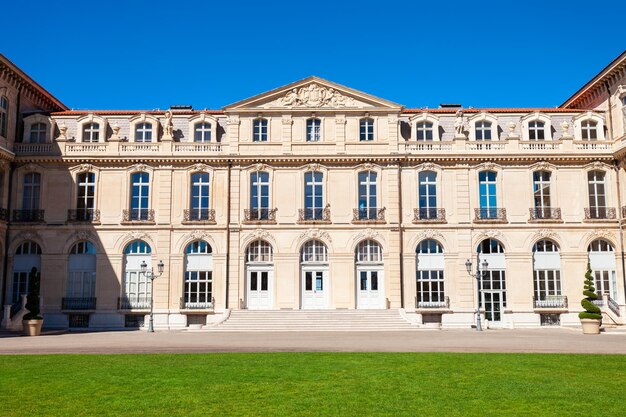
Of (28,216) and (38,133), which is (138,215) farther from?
(38,133)

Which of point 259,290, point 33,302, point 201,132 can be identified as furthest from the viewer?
point 201,132

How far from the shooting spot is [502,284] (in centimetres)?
4003

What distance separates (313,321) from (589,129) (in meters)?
21.5

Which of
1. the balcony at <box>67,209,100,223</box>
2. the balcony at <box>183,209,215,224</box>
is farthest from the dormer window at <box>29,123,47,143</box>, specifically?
the balcony at <box>183,209,215,224</box>

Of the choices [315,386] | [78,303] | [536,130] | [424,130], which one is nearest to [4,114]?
[78,303]

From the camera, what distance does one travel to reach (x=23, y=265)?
40094 millimetres

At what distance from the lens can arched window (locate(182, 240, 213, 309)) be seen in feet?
131

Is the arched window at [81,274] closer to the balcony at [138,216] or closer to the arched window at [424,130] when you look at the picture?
the balcony at [138,216]

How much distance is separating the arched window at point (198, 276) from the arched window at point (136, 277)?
92.7 inches

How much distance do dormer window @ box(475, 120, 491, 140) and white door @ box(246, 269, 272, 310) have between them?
52.8 feet

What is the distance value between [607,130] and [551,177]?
15.4 ft

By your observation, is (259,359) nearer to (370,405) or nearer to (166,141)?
(370,405)

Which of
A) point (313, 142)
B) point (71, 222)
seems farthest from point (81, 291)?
point (313, 142)

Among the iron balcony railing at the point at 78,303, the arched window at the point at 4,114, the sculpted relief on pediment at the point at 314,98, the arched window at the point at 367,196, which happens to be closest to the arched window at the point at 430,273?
the arched window at the point at 367,196
